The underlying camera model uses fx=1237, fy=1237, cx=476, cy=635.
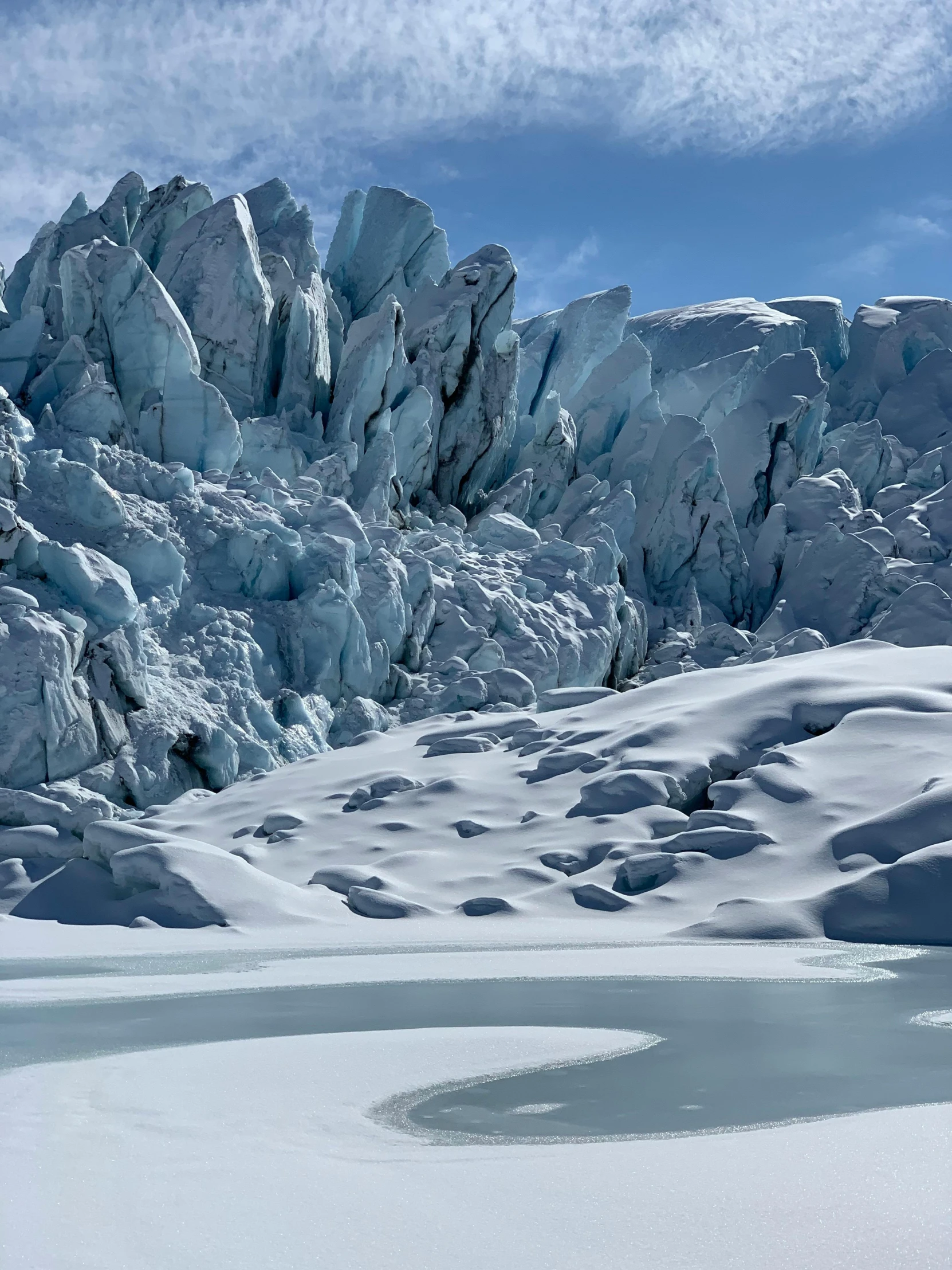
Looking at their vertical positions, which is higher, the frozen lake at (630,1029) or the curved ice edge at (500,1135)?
the curved ice edge at (500,1135)

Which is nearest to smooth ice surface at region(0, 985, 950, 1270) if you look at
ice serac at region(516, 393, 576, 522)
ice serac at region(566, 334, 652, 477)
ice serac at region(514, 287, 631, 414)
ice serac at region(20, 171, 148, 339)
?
ice serac at region(20, 171, 148, 339)

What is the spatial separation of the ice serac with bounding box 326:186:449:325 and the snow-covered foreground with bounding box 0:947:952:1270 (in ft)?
109

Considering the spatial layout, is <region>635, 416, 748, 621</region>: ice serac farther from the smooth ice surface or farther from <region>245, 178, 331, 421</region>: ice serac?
the smooth ice surface

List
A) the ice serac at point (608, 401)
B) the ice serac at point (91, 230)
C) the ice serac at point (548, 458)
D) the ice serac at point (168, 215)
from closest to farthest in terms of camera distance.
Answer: the ice serac at point (91, 230)
the ice serac at point (168, 215)
the ice serac at point (548, 458)
the ice serac at point (608, 401)

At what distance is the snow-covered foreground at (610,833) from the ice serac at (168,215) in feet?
62.8

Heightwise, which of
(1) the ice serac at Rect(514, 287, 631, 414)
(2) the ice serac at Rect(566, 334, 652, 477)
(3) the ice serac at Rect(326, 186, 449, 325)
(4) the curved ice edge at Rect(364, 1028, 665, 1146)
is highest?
(3) the ice serac at Rect(326, 186, 449, 325)

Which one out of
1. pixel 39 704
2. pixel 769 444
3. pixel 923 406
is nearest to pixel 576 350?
pixel 769 444

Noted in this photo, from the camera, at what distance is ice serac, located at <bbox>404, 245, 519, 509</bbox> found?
3231 cm

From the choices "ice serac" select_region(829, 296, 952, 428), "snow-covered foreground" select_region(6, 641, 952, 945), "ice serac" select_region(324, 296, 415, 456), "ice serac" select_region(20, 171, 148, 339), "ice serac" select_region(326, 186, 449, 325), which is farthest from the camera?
"ice serac" select_region(829, 296, 952, 428)

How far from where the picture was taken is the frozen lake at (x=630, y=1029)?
14.9 feet

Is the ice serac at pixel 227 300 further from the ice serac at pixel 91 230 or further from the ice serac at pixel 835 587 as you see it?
the ice serac at pixel 835 587

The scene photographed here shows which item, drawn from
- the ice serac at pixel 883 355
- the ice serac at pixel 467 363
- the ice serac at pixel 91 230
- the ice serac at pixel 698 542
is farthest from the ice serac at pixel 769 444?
the ice serac at pixel 91 230

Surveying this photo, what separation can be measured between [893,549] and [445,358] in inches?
496

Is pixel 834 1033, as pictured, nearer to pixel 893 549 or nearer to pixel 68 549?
pixel 68 549
